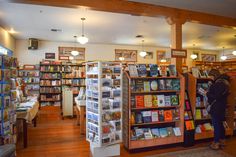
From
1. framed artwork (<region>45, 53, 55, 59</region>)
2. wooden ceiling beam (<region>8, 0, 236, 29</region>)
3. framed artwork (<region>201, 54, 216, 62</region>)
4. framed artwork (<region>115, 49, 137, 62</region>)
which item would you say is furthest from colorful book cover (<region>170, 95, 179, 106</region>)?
framed artwork (<region>201, 54, 216, 62</region>)

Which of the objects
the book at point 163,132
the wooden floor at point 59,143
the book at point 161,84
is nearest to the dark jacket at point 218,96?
the wooden floor at point 59,143

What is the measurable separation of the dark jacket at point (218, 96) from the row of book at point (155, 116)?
744 mm

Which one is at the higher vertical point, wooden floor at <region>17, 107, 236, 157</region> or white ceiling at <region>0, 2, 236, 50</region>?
white ceiling at <region>0, 2, 236, 50</region>

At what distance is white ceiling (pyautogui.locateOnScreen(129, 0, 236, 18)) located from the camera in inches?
170

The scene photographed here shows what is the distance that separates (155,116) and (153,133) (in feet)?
1.18

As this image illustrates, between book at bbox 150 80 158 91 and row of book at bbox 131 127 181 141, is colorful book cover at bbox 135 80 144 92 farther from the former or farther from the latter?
row of book at bbox 131 127 181 141

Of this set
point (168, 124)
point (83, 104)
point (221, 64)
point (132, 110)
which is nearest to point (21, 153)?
point (83, 104)

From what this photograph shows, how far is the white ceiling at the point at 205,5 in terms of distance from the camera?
4.33 meters

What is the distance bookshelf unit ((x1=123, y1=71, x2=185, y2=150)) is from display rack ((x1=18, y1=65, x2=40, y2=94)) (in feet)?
20.5

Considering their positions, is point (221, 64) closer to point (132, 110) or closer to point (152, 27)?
point (152, 27)

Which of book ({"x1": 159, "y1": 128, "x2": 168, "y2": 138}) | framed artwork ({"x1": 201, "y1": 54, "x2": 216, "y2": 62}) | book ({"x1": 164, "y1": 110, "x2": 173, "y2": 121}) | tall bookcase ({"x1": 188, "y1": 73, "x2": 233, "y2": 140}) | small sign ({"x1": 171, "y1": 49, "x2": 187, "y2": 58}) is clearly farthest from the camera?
framed artwork ({"x1": 201, "y1": 54, "x2": 216, "y2": 62})

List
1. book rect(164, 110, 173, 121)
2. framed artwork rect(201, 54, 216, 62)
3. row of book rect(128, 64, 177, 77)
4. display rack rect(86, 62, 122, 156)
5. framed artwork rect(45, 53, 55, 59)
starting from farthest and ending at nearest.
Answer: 1. framed artwork rect(201, 54, 216, 62)
2. framed artwork rect(45, 53, 55, 59)
3. book rect(164, 110, 173, 121)
4. row of book rect(128, 64, 177, 77)
5. display rack rect(86, 62, 122, 156)

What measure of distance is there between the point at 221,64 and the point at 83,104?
10.1m

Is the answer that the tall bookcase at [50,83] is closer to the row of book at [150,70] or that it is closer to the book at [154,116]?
the row of book at [150,70]
